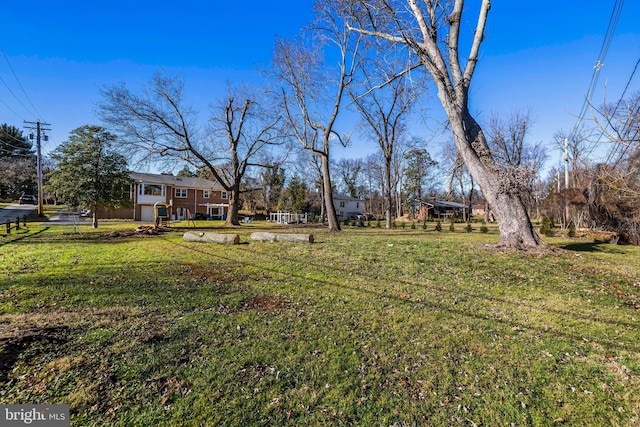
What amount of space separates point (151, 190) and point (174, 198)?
9.88ft

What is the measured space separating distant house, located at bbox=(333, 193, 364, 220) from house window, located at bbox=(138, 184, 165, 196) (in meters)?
24.1

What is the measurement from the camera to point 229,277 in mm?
6824

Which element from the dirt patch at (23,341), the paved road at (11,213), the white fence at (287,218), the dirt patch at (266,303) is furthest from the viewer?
the white fence at (287,218)

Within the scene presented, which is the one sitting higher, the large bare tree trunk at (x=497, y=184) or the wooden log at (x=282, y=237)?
the large bare tree trunk at (x=497, y=184)

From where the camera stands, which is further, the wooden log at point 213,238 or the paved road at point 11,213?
the paved road at point 11,213

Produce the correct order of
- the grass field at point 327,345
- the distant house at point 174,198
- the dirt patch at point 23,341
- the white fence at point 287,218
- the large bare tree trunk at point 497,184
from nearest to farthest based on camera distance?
the grass field at point 327,345
the dirt patch at point 23,341
the large bare tree trunk at point 497,184
the white fence at point 287,218
the distant house at point 174,198

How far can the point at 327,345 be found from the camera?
364cm

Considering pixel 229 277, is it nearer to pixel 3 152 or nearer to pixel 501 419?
pixel 501 419

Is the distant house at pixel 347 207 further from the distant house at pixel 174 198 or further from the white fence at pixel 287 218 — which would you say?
the distant house at pixel 174 198

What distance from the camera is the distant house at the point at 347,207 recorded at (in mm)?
47844

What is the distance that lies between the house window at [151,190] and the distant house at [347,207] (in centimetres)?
2414

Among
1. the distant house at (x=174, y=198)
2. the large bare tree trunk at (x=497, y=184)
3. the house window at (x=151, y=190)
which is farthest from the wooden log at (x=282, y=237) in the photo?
the house window at (x=151, y=190)

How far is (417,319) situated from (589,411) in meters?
2.11

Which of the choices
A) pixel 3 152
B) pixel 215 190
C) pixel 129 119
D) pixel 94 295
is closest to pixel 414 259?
pixel 94 295
